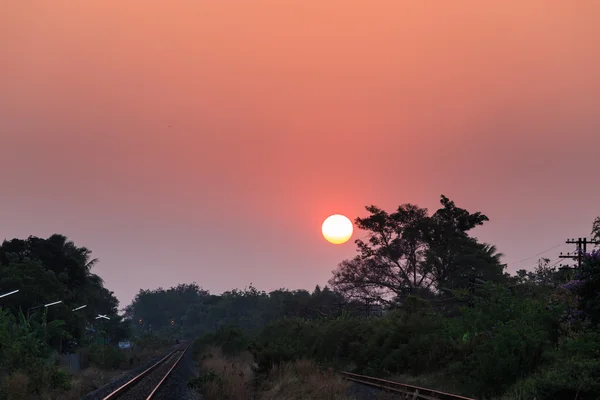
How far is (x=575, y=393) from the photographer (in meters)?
17.2

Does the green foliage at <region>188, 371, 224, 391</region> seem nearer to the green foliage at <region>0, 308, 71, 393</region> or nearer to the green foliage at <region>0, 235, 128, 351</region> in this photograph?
the green foliage at <region>0, 308, 71, 393</region>

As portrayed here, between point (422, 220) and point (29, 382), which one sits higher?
point (422, 220)

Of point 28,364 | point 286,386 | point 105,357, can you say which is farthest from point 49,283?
point 286,386

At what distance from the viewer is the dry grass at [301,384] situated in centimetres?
2383

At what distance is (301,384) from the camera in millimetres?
27594

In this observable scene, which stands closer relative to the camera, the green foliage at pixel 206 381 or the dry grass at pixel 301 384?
the dry grass at pixel 301 384

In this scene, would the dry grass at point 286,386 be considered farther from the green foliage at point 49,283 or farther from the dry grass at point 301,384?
the green foliage at point 49,283

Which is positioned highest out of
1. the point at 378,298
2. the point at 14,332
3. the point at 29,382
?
the point at 378,298

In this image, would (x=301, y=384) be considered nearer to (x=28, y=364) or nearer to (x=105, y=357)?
(x=28, y=364)

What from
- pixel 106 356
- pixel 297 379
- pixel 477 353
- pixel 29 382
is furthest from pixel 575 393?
pixel 106 356

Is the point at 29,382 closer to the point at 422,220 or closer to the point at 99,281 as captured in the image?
the point at 422,220

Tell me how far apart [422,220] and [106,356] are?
41576 mm

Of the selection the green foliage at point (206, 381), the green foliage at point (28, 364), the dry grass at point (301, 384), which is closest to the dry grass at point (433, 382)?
the dry grass at point (301, 384)

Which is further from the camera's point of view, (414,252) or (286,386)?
(414,252)
